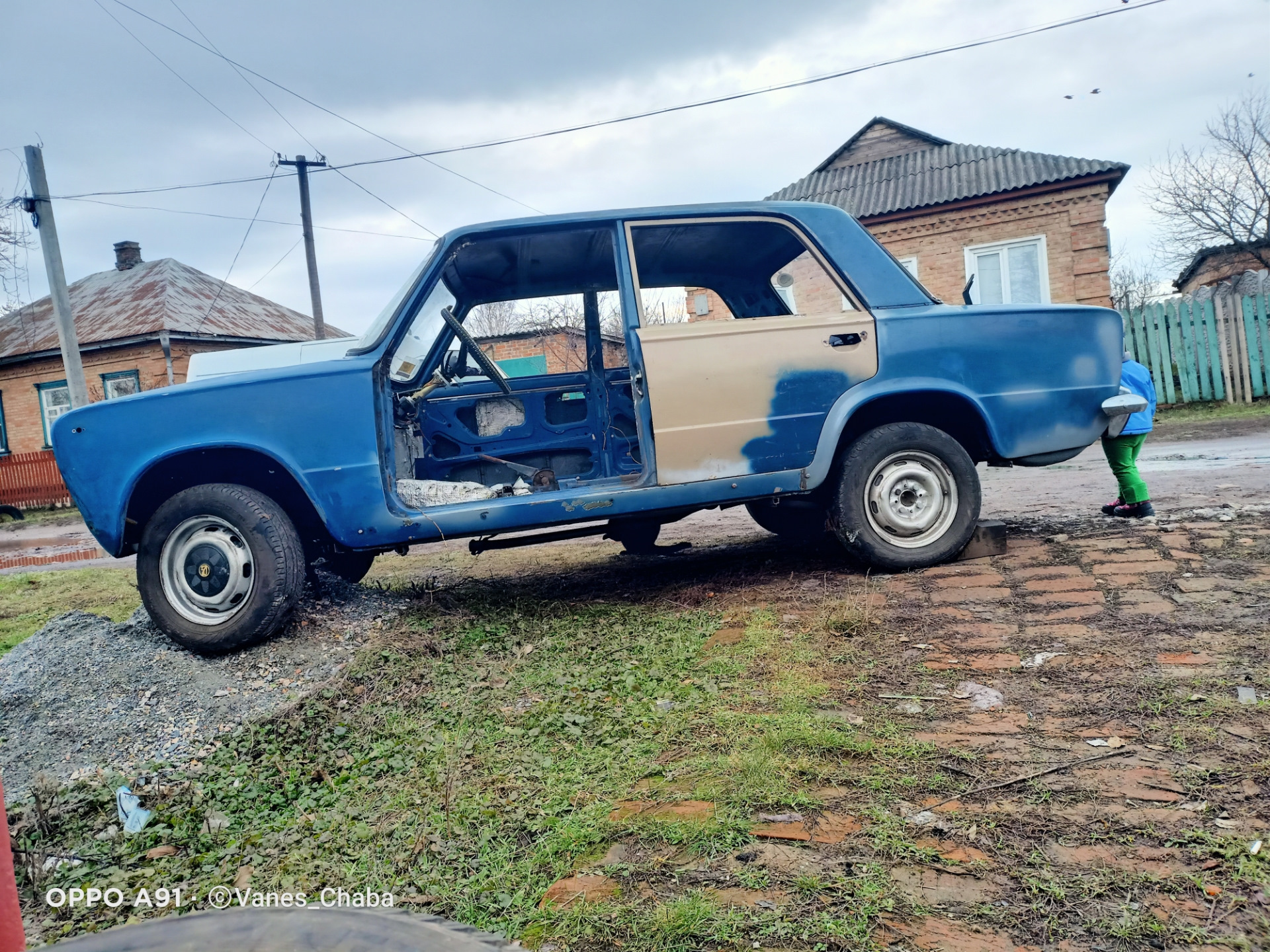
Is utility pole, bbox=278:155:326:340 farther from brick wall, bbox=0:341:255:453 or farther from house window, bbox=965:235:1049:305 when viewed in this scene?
house window, bbox=965:235:1049:305

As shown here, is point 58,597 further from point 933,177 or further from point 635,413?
point 933,177

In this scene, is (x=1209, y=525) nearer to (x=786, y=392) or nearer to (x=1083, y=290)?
(x=786, y=392)

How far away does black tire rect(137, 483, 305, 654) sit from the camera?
3.88m

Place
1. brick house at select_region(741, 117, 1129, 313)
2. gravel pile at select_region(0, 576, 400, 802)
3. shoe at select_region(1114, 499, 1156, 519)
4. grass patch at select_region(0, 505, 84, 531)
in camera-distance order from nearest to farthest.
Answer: gravel pile at select_region(0, 576, 400, 802), shoe at select_region(1114, 499, 1156, 519), brick house at select_region(741, 117, 1129, 313), grass patch at select_region(0, 505, 84, 531)

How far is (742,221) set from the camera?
459 cm

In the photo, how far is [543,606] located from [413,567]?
253 cm

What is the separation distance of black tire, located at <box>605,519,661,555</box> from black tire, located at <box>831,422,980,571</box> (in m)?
1.69

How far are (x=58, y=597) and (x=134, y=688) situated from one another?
404cm

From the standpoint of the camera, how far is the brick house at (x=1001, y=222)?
55.2 ft

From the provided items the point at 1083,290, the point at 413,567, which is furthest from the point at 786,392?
the point at 1083,290

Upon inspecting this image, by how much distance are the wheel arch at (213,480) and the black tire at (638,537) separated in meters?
2.17

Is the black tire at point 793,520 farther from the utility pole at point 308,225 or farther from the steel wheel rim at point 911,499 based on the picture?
the utility pole at point 308,225

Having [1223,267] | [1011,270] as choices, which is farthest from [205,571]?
[1223,267]

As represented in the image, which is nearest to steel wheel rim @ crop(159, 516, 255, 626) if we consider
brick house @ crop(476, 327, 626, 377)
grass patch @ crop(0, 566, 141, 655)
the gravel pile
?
the gravel pile
